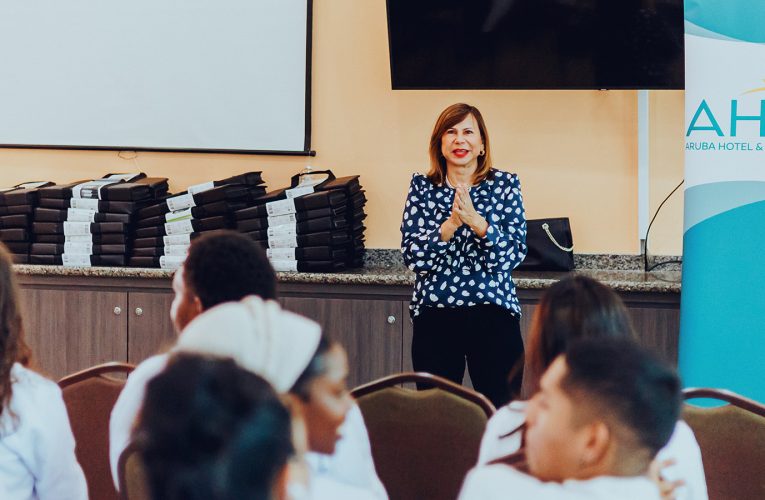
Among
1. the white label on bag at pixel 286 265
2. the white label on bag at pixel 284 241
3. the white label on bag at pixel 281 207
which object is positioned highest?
the white label on bag at pixel 281 207

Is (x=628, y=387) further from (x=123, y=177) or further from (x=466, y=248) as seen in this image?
(x=123, y=177)

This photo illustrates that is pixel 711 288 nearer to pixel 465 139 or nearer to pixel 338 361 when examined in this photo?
pixel 465 139

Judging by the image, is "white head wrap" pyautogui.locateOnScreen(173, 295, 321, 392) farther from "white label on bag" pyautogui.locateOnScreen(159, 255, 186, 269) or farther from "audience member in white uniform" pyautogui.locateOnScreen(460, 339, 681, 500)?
"white label on bag" pyautogui.locateOnScreen(159, 255, 186, 269)

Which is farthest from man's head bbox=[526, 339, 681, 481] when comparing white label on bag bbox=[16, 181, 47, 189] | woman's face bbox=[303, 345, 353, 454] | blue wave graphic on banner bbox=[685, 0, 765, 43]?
white label on bag bbox=[16, 181, 47, 189]

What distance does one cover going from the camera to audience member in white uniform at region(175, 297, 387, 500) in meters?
1.28

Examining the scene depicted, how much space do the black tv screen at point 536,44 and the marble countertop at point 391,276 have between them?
2.60ft

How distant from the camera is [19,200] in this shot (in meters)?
4.35

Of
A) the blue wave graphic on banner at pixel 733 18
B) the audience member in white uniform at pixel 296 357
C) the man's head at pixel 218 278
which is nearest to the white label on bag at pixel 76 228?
the man's head at pixel 218 278

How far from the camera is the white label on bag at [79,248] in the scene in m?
4.29

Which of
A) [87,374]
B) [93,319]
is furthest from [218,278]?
[93,319]

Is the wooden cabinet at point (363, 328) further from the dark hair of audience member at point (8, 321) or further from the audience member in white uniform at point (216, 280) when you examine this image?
the dark hair of audience member at point (8, 321)

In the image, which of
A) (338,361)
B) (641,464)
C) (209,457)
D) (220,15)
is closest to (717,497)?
(641,464)

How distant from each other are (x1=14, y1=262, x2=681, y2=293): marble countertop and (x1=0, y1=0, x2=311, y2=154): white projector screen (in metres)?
0.74

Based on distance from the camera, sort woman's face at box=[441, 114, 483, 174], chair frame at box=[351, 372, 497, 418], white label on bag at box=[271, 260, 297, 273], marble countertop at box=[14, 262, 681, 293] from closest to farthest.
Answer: chair frame at box=[351, 372, 497, 418] < woman's face at box=[441, 114, 483, 174] < marble countertop at box=[14, 262, 681, 293] < white label on bag at box=[271, 260, 297, 273]
